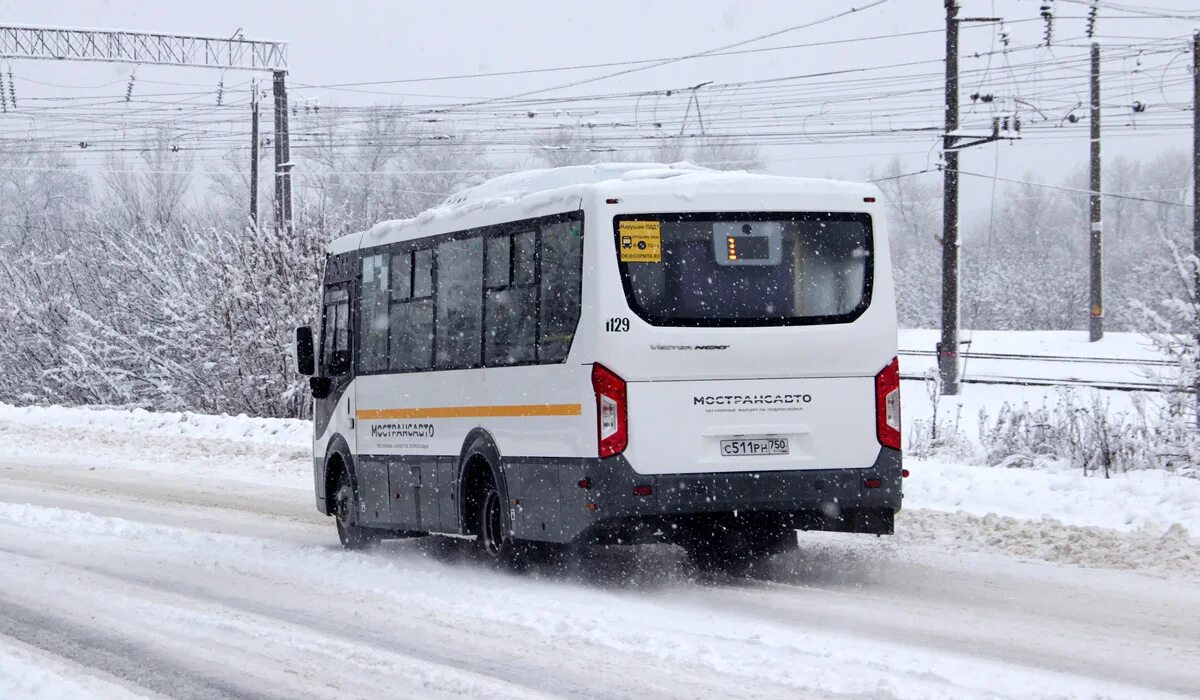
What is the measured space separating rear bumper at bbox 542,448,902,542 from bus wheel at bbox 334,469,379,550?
13.0 feet

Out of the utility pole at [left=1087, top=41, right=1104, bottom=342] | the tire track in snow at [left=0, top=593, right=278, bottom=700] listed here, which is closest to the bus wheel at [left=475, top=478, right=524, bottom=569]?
the tire track in snow at [left=0, top=593, right=278, bottom=700]

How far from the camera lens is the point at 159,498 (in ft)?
63.9

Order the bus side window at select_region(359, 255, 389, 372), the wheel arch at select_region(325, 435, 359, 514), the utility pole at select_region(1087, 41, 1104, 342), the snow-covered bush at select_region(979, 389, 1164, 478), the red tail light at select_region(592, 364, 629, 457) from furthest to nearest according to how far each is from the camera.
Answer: the utility pole at select_region(1087, 41, 1104, 342) → the snow-covered bush at select_region(979, 389, 1164, 478) → the wheel arch at select_region(325, 435, 359, 514) → the bus side window at select_region(359, 255, 389, 372) → the red tail light at select_region(592, 364, 629, 457)

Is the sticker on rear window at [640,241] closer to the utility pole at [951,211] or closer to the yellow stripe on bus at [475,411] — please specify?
the yellow stripe on bus at [475,411]

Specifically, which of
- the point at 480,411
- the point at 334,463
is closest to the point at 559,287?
the point at 480,411

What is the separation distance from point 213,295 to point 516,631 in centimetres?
2623

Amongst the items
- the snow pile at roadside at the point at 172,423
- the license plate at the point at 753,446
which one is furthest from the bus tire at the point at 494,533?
the snow pile at roadside at the point at 172,423

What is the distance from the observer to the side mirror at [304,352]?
50.0 feet

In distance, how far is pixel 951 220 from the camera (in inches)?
1307

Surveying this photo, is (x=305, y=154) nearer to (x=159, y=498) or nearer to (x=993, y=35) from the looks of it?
(x=993, y=35)

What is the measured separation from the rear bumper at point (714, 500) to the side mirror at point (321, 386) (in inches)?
193

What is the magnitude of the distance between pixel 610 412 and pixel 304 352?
5.58 m

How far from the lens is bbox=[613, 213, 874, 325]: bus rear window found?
10656 millimetres

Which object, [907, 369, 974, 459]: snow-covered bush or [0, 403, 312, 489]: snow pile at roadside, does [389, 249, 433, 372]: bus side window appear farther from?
[0, 403, 312, 489]: snow pile at roadside
